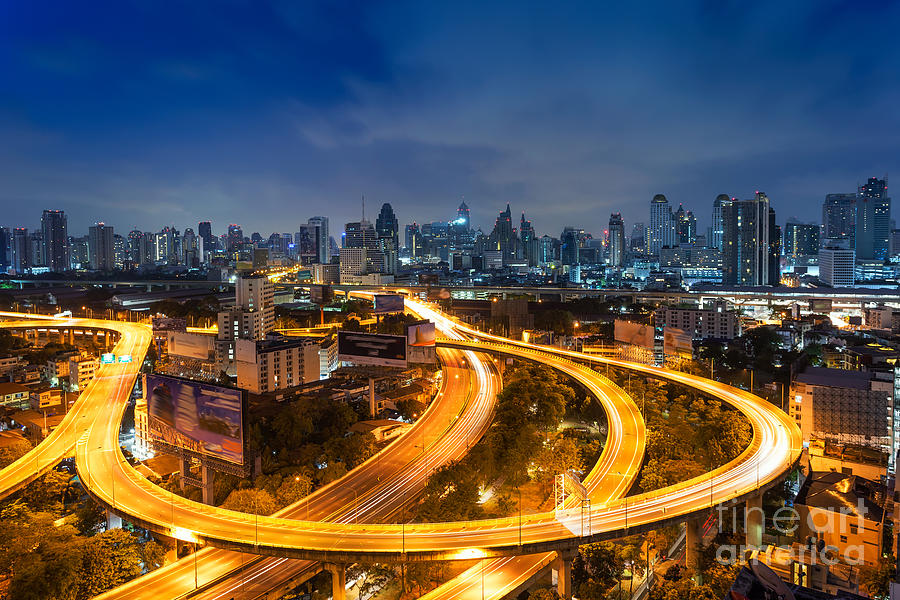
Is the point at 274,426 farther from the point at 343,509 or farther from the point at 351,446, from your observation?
the point at 343,509

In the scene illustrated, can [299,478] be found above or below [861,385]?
below

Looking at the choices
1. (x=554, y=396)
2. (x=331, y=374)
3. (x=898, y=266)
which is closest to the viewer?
(x=554, y=396)

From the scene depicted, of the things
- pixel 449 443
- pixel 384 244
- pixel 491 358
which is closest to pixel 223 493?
pixel 449 443

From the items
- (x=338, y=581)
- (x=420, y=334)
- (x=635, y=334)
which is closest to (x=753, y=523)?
(x=338, y=581)

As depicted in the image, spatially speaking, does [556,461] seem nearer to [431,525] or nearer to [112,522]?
[431,525]

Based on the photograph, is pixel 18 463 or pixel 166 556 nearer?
pixel 166 556

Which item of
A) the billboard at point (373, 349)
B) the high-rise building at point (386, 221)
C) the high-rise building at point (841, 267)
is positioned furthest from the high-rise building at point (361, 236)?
the billboard at point (373, 349)
